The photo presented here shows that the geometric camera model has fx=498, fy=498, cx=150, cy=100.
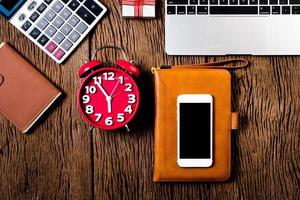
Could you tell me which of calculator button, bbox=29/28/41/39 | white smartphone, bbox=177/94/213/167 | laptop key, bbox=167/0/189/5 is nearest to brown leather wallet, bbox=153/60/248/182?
white smartphone, bbox=177/94/213/167

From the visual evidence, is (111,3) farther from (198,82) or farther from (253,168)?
(253,168)

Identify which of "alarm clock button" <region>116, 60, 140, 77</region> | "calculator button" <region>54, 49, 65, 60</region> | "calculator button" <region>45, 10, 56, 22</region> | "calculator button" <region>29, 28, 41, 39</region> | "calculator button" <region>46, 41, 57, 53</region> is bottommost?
"alarm clock button" <region>116, 60, 140, 77</region>

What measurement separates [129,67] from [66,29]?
13cm

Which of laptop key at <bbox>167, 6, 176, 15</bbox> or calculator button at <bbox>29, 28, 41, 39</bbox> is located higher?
laptop key at <bbox>167, 6, 176, 15</bbox>

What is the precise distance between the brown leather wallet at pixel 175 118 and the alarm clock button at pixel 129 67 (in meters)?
0.03

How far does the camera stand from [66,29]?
2.83 ft

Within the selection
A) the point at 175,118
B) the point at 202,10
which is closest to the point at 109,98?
the point at 175,118

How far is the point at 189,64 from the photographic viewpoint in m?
0.87

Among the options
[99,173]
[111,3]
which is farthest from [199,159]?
[111,3]

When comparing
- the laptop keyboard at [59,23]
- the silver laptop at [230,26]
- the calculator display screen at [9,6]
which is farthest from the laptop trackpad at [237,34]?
the calculator display screen at [9,6]

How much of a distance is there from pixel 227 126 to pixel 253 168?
3.7 inches

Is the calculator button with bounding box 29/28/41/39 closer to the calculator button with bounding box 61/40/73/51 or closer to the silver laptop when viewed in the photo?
the calculator button with bounding box 61/40/73/51

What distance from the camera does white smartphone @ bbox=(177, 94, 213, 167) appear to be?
85 cm

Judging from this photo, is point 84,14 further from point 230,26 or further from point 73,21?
point 230,26
